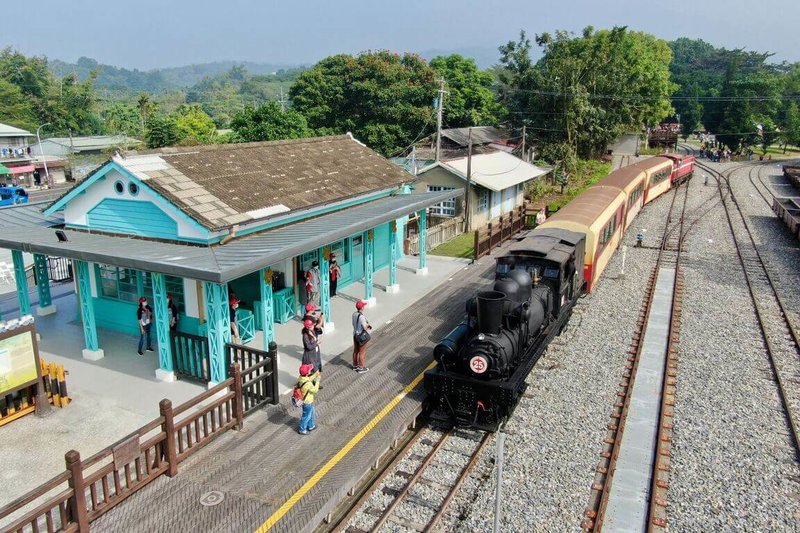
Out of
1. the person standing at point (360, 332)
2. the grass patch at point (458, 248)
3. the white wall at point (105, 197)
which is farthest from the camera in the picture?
the grass patch at point (458, 248)

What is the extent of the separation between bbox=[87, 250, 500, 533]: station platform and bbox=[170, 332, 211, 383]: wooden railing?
1824mm

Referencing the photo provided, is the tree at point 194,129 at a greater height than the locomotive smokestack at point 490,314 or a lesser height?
greater

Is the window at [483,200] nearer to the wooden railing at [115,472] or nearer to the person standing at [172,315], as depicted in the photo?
the person standing at [172,315]

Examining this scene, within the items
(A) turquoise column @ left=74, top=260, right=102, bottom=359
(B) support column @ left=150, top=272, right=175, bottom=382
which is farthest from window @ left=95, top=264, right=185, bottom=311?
(B) support column @ left=150, top=272, right=175, bottom=382

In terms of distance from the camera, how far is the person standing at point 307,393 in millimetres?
9484

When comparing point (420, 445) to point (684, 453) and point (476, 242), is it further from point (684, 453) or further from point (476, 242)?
point (476, 242)

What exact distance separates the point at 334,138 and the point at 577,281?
982 cm

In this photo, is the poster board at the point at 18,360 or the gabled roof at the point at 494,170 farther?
the gabled roof at the point at 494,170

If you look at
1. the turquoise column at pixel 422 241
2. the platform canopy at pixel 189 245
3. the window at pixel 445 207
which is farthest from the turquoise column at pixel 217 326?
the window at pixel 445 207

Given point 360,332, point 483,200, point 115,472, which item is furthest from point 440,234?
point 115,472

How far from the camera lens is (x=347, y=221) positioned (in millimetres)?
14422

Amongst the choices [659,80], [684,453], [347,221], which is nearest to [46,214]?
[347,221]

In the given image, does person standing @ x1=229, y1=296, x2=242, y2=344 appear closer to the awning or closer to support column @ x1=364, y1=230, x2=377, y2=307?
support column @ x1=364, y1=230, x2=377, y2=307

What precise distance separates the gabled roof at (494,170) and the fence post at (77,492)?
22.2 m
